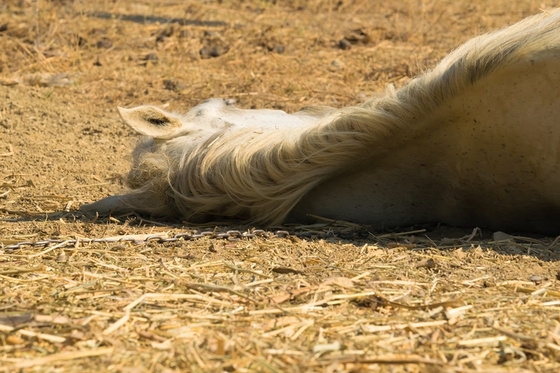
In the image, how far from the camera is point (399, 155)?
11.8ft

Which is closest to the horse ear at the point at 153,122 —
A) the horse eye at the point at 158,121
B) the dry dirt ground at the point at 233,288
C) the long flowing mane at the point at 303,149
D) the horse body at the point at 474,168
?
the horse eye at the point at 158,121

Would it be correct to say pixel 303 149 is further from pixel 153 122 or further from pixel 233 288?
pixel 233 288

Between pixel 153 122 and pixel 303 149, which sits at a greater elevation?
pixel 153 122

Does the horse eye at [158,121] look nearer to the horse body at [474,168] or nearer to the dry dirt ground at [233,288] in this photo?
the dry dirt ground at [233,288]

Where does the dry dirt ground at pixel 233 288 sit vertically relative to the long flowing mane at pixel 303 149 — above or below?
below

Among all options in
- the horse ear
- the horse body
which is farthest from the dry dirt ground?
the horse ear

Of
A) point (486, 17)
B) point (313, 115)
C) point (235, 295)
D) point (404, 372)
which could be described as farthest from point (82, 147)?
point (486, 17)

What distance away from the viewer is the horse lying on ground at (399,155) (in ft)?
10.6

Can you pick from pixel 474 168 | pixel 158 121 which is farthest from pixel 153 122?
pixel 474 168

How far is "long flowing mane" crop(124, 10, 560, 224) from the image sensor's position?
3266 millimetres

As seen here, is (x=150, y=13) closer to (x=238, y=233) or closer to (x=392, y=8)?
(x=392, y=8)

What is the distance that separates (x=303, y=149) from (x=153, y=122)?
2.73ft

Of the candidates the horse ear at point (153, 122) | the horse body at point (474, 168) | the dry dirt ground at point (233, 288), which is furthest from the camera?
the horse ear at point (153, 122)

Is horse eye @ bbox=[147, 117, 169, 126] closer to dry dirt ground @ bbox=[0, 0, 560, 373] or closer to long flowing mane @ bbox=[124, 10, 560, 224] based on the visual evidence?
long flowing mane @ bbox=[124, 10, 560, 224]
